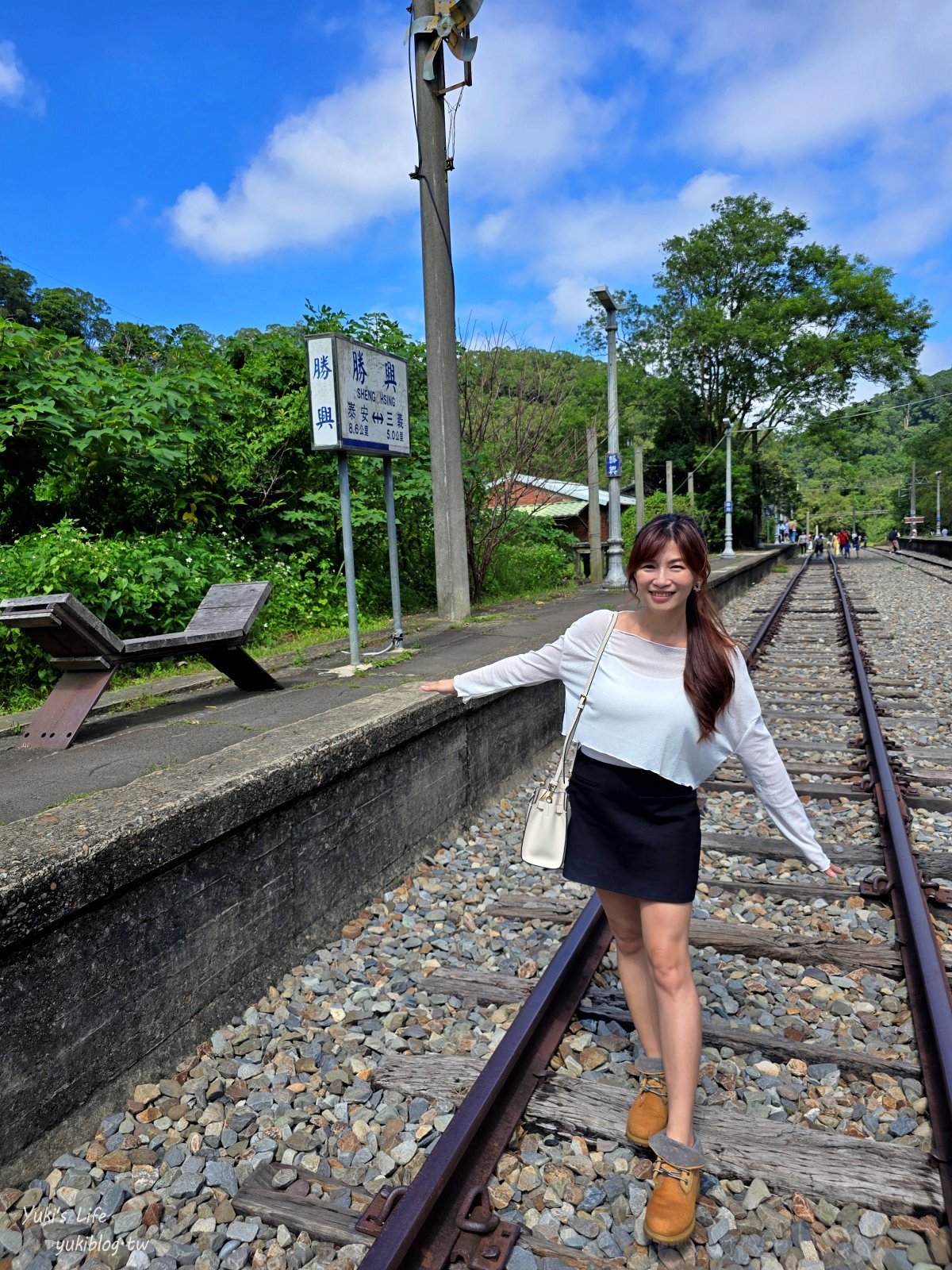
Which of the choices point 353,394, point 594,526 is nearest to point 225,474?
point 353,394

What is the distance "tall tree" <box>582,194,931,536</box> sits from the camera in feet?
131

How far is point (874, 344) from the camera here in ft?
128

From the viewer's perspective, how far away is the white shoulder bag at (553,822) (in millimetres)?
2475

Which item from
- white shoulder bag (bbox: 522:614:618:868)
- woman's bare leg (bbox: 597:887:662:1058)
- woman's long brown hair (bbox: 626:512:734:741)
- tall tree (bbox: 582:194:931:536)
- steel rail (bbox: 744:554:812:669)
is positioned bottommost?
steel rail (bbox: 744:554:812:669)

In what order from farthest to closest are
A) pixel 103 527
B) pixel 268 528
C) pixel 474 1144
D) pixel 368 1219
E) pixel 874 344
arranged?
pixel 874 344 → pixel 268 528 → pixel 103 527 → pixel 474 1144 → pixel 368 1219

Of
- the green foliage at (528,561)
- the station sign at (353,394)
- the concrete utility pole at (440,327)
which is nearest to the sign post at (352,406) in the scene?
the station sign at (353,394)

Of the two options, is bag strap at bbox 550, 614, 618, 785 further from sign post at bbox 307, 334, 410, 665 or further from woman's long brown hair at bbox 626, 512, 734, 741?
sign post at bbox 307, 334, 410, 665

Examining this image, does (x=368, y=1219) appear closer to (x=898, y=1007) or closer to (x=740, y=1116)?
(x=740, y=1116)

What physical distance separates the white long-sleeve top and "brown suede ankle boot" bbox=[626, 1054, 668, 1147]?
2.53 ft

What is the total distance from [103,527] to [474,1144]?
23.8 feet

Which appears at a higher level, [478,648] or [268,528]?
[268,528]

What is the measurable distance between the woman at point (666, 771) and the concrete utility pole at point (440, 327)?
7.24 metres

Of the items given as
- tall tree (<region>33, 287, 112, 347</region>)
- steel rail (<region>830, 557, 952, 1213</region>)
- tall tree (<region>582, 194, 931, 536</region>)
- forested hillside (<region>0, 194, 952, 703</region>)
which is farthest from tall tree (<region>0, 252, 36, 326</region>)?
steel rail (<region>830, 557, 952, 1213</region>)

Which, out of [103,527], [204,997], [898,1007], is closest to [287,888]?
[204,997]
